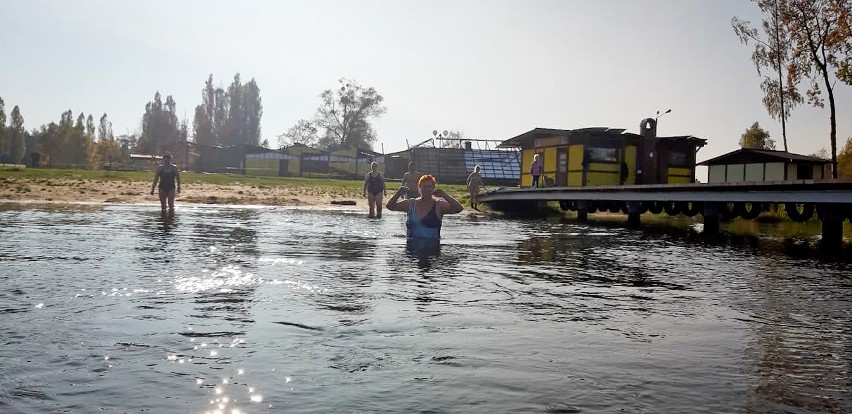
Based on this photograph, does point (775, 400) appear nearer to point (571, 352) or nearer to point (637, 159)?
point (571, 352)

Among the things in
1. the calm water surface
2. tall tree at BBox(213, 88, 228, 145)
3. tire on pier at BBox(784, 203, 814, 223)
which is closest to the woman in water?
the calm water surface

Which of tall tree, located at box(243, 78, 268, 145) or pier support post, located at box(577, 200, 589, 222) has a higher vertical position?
tall tree, located at box(243, 78, 268, 145)

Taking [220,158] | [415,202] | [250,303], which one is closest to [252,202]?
[415,202]

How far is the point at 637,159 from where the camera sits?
34.5 meters

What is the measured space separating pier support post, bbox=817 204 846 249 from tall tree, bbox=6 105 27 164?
353 ft

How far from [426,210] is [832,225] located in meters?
10.3

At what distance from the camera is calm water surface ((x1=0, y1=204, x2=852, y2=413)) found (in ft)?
13.2

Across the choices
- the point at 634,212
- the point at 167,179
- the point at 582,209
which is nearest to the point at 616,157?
the point at 582,209

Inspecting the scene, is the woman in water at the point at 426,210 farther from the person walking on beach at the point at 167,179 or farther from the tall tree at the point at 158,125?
the tall tree at the point at 158,125

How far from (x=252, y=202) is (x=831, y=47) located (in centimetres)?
2549

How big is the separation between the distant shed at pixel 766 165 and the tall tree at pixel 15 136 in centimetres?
9564

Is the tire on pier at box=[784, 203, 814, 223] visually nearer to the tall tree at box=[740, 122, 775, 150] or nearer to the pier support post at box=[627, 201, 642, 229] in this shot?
the pier support post at box=[627, 201, 642, 229]

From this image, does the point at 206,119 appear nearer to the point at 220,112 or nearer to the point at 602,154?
the point at 220,112

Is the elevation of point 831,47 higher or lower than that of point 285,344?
higher
